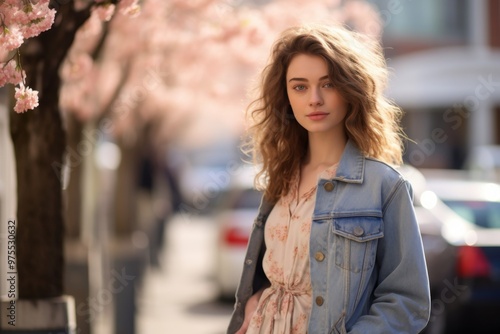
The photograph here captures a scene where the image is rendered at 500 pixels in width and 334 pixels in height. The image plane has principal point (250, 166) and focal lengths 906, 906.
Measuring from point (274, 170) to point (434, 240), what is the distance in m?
4.66

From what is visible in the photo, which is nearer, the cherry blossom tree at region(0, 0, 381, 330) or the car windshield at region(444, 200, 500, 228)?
the cherry blossom tree at region(0, 0, 381, 330)

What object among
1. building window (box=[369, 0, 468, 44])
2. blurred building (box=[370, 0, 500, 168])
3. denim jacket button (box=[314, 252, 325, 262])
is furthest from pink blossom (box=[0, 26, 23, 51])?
building window (box=[369, 0, 468, 44])

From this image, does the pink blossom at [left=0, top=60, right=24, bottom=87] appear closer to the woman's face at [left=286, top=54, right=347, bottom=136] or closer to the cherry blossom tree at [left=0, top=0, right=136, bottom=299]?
the cherry blossom tree at [left=0, top=0, right=136, bottom=299]

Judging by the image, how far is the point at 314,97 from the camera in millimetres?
3178

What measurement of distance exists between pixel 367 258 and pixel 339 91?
1.94 feet

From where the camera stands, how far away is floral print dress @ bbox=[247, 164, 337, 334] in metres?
3.15

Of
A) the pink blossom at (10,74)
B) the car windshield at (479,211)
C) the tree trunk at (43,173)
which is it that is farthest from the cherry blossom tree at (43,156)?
the car windshield at (479,211)

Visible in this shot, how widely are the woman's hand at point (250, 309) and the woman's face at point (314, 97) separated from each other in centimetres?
68

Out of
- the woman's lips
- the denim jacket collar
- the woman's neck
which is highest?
the woman's lips

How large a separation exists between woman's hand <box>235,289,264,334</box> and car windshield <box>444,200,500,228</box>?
5.08 meters

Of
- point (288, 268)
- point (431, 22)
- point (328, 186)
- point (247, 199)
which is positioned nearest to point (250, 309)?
point (288, 268)

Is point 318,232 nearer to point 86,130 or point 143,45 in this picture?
point 143,45

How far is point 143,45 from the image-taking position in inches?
365

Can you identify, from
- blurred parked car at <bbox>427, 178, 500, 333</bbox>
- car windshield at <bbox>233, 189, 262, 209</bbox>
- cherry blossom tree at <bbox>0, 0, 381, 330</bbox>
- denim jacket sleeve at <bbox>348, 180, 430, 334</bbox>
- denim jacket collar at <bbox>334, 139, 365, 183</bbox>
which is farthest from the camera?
car windshield at <bbox>233, 189, 262, 209</bbox>
